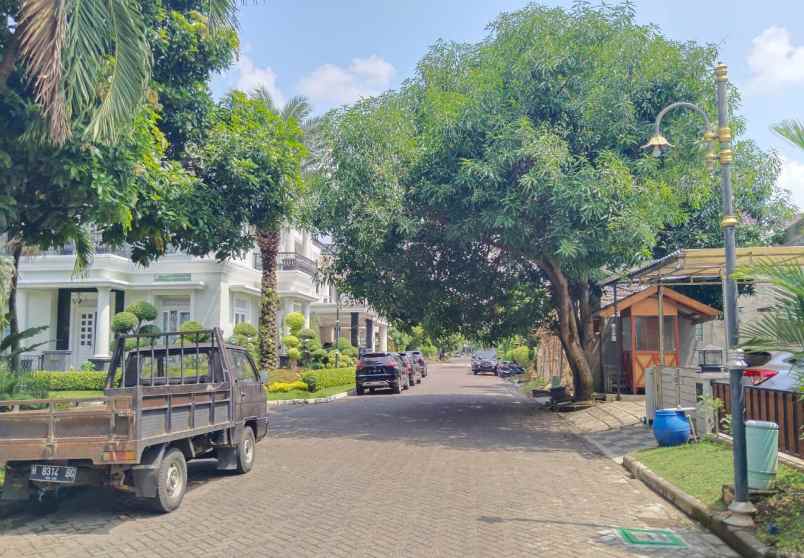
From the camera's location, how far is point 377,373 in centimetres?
2828

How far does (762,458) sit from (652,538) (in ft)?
5.40

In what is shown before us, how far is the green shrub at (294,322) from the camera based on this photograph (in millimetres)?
30484

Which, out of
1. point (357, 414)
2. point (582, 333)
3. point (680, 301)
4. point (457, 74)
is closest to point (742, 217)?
point (680, 301)

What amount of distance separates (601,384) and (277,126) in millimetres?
13675

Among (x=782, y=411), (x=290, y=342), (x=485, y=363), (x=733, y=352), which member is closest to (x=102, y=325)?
(x=290, y=342)

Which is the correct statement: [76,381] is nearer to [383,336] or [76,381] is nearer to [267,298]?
[267,298]

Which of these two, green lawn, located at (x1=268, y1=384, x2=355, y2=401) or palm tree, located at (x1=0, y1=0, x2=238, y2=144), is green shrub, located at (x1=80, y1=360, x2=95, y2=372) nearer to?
green lawn, located at (x1=268, y1=384, x2=355, y2=401)

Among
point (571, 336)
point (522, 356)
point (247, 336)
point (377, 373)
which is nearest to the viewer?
point (571, 336)

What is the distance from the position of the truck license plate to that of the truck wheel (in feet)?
2.80

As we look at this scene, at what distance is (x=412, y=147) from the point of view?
14.9 metres

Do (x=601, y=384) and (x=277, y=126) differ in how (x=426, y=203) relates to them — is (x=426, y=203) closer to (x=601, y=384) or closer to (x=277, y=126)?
(x=277, y=126)

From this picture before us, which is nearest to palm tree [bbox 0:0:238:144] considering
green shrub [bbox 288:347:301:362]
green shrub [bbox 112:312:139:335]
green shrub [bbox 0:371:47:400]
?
green shrub [bbox 0:371:47:400]

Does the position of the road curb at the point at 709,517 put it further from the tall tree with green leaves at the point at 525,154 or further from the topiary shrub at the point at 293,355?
the topiary shrub at the point at 293,355

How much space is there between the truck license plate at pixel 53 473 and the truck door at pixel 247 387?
2.86 metres
